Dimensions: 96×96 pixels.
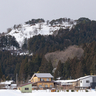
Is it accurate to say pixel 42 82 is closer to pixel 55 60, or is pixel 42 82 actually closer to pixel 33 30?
pixel 55 60

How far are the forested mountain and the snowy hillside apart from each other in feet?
Answer: 12.8

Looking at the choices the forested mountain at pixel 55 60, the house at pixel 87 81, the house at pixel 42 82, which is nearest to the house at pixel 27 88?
the house at pixel 42 82

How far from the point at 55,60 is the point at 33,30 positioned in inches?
2951

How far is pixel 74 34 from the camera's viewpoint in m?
126

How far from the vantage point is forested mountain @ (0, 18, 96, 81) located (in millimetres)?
67000

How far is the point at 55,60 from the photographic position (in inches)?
3275

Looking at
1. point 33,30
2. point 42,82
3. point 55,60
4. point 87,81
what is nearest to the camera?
point 42,82

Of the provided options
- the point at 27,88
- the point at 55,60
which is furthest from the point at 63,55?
the point at 27,88

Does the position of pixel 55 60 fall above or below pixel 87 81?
above

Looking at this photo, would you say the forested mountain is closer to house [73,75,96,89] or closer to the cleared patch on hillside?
the cleared patch on hillside

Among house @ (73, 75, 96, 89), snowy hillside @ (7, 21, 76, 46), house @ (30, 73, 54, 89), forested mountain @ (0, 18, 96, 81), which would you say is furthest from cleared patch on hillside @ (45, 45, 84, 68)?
snowy hillside @ (7, 21, 76, 46)

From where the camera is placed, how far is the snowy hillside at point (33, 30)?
149m

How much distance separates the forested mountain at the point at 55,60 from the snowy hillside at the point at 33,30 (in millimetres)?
3900

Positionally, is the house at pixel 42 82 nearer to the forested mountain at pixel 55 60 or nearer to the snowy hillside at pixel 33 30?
the forested mountain at pixel 55 60
